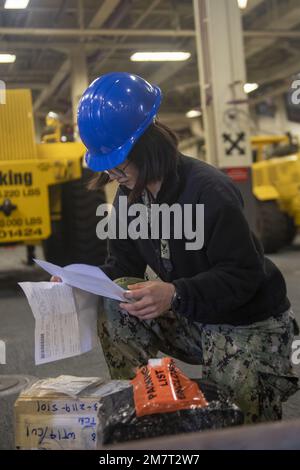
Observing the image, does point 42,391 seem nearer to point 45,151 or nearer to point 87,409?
point 87,409

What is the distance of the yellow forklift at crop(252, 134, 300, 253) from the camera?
262 inches

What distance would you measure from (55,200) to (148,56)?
19.2 feet

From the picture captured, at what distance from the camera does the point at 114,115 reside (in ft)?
4.74

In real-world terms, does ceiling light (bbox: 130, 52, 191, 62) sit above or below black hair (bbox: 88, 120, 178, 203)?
above

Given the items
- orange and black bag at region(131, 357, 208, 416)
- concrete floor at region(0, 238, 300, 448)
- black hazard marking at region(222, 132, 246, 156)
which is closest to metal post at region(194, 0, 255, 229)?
black hazard marking at region(222, 132, 246, 156)

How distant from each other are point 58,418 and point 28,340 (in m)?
1.79

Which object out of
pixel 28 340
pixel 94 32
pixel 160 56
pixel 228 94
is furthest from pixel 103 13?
pixel 28 340

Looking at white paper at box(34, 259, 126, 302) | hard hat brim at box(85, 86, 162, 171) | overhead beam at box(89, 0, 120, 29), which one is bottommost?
white paper at box(34, 259, 126, 302)

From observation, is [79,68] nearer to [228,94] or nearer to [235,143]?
[228,94]

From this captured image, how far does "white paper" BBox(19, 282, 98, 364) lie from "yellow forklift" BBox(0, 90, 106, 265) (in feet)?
9.17

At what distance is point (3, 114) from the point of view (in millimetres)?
4426

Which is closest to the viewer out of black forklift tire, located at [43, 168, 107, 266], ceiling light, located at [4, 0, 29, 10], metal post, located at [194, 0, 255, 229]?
black forklift tire, located at [43, 168, 107, 266]

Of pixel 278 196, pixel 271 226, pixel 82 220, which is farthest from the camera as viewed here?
pixel 278 196

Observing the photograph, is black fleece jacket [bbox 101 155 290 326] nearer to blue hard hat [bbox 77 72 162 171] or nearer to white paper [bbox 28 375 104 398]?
blue hard hat [bbox 77 72 162 171]
